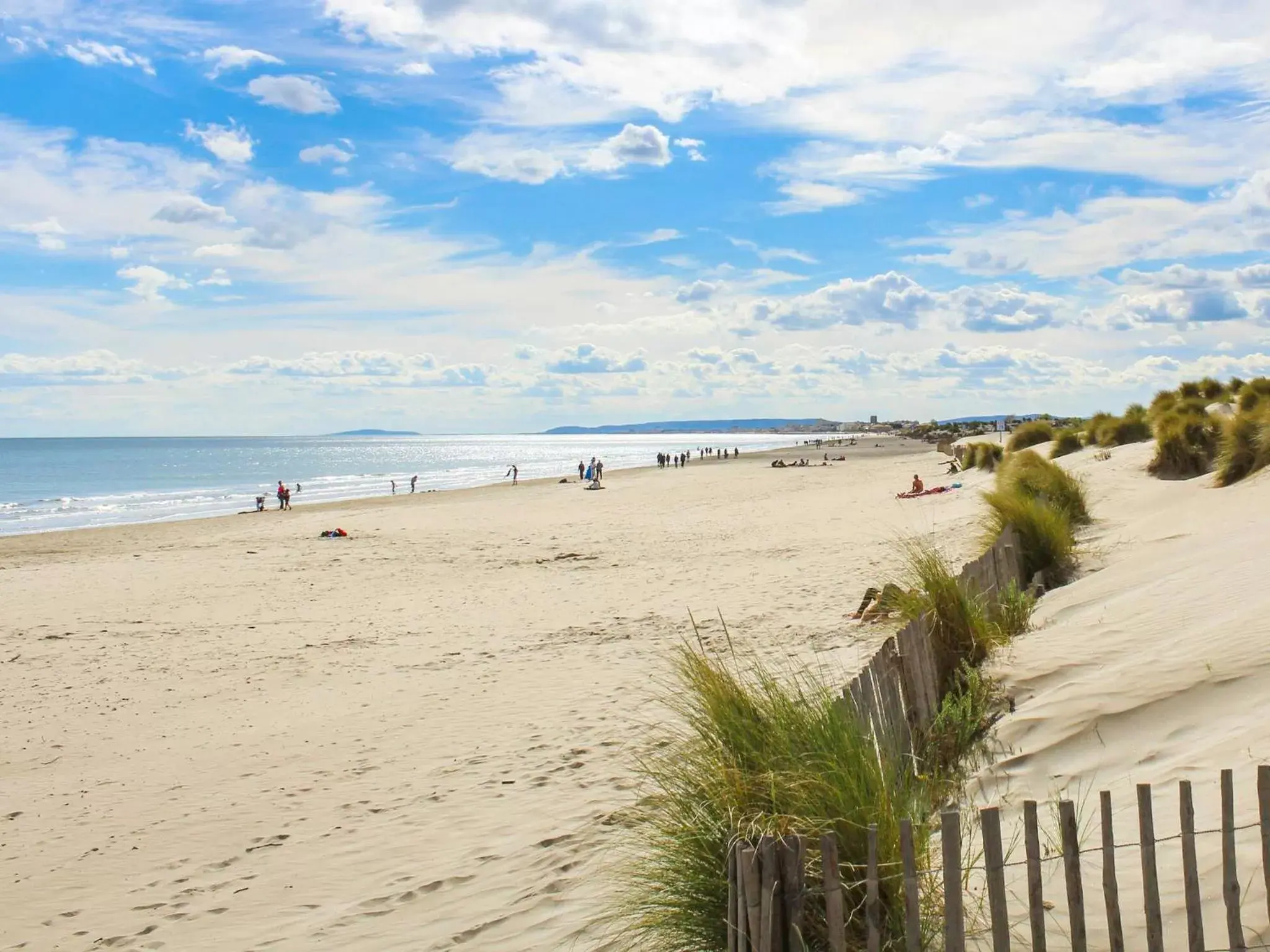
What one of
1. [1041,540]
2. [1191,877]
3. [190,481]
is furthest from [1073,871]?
[190,481]

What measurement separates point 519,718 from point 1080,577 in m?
6.50

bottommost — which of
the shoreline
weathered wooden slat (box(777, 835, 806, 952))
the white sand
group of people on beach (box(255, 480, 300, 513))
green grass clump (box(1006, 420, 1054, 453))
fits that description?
the white sand

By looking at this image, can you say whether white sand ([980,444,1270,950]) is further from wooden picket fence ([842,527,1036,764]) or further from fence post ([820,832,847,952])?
fence post ([820,832,847,952])

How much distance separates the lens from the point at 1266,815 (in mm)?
3252

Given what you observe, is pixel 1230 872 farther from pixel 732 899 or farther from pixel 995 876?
pixel 732 899

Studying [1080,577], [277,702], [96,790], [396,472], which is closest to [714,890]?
[96,790]

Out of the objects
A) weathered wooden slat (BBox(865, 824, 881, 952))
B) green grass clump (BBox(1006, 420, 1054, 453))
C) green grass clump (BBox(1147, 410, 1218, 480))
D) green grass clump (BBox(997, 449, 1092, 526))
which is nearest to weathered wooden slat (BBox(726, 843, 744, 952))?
weathered wooden slat (BBox(865, 824, 881, 952))

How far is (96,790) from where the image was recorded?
713cm

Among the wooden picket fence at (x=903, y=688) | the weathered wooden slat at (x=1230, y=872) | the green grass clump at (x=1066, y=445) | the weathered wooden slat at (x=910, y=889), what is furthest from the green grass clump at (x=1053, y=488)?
the green grass clump at (x=1066, y=445)

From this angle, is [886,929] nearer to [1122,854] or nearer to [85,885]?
[1122,854]

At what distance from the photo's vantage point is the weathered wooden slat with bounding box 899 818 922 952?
3.02m

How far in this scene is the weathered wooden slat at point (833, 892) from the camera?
3.01 m

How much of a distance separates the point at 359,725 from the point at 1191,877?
261 inches

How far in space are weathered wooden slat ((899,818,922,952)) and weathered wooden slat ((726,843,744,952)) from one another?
0.53m
